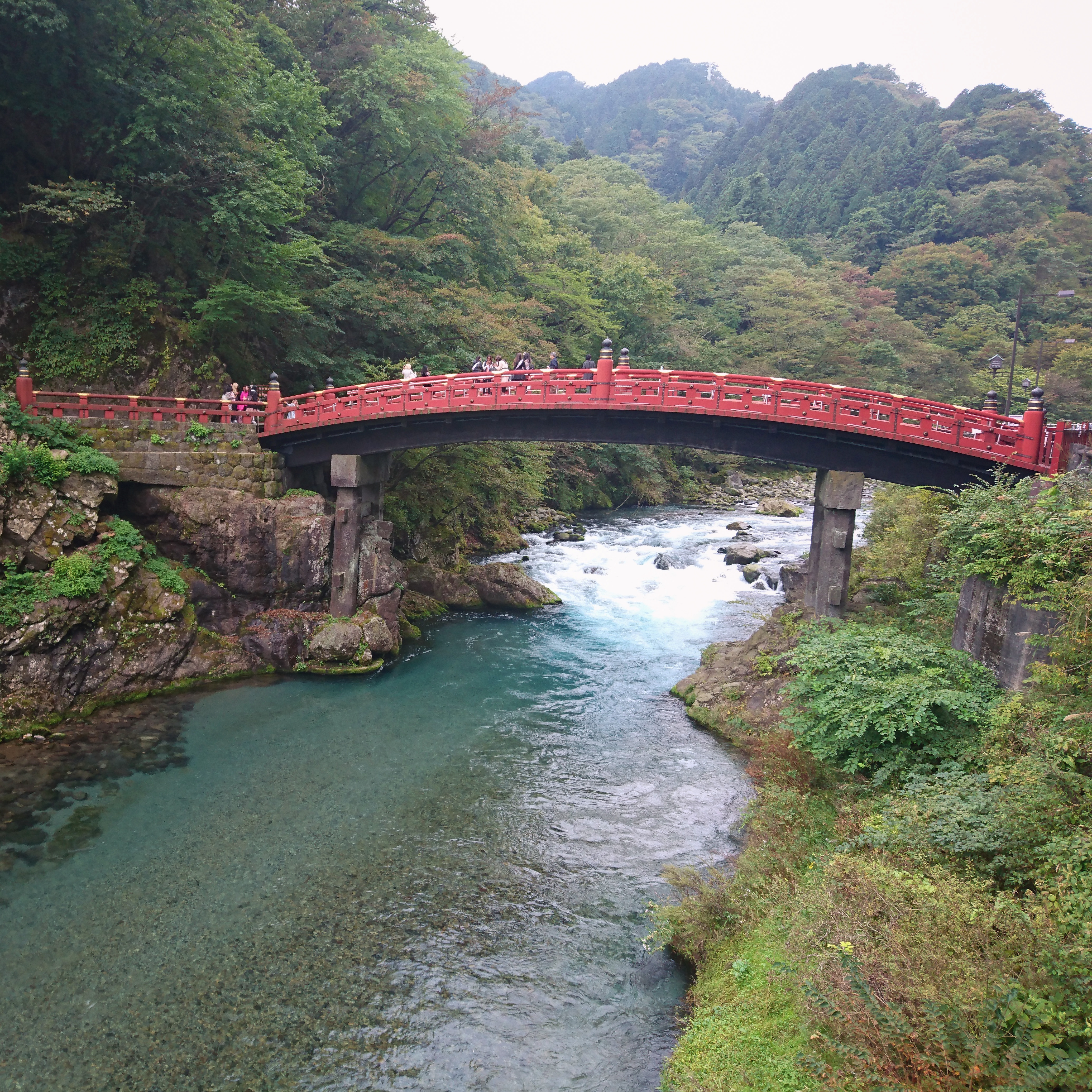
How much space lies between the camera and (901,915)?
668 cm

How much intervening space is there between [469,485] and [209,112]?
13348 mm

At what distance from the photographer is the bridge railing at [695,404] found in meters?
16.1

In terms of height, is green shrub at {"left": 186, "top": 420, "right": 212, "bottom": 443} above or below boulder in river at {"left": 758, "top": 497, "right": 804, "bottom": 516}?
above

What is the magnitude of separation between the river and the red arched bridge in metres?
6.62

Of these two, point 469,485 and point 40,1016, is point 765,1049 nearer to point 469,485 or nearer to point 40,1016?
point 40,1016

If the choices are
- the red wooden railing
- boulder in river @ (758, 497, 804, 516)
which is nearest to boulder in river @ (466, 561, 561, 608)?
the red wooden railing

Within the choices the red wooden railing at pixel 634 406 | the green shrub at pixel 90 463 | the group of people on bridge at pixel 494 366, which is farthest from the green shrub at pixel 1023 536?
the green shrub at pixel 90 463

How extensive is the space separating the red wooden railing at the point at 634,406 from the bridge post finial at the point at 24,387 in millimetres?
22

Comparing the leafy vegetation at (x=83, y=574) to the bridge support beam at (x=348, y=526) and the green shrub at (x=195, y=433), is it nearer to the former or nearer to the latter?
the green shrub at (x=195, y=433)

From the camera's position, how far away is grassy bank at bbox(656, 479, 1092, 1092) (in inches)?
213

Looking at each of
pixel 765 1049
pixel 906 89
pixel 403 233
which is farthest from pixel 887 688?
pixel 906 89

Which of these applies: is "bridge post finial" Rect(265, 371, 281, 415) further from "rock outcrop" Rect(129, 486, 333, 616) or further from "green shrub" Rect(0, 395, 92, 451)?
"green shrub" Rect(0, 395, 92, 451)

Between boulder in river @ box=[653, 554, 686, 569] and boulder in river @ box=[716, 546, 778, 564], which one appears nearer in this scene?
boulder in river @ box=[716, 546, 778, 564]

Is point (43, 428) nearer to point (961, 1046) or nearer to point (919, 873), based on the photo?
point (919, 873)
